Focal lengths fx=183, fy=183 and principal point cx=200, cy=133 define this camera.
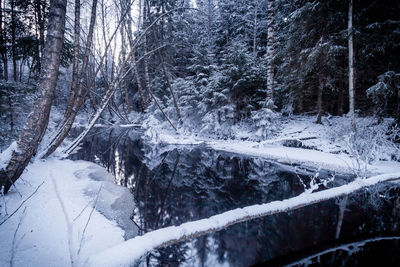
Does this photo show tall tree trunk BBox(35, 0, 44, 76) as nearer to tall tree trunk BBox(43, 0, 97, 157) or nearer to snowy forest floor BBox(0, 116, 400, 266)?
tall tree trunk BBox(43, 0, 97, 157)

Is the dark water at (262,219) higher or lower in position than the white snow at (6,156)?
lower

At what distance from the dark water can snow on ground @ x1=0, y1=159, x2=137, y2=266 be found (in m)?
0.55

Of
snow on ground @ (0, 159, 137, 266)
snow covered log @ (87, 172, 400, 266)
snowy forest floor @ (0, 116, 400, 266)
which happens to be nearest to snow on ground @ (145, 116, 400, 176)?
snowy forest floor @ (0, 116, 400, 266)

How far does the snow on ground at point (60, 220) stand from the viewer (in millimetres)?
2127

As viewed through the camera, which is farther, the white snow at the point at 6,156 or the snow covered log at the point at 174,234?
the white snow at the point at 6,156

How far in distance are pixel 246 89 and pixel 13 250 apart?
13.3m

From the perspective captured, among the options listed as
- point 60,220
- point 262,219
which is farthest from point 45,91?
point 262,219

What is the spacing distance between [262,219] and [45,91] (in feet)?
16.7

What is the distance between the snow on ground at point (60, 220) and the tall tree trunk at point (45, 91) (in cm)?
66

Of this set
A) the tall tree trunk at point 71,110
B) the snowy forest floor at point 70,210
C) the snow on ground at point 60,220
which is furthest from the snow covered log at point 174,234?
the tall tree trunk at point 71,110

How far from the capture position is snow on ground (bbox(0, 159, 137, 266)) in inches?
83.7

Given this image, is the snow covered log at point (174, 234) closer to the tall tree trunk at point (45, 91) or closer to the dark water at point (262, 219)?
the dark water at point (262, 219)

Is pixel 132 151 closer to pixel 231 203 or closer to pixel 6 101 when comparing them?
pixel 6 101

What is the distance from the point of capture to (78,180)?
187 inches
